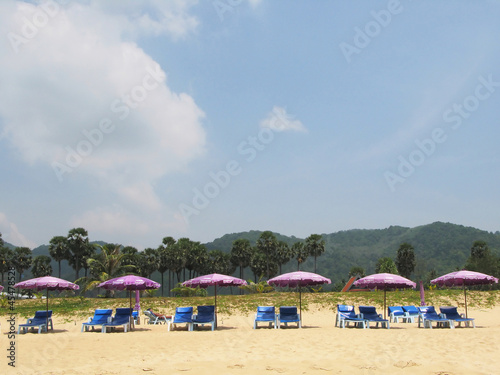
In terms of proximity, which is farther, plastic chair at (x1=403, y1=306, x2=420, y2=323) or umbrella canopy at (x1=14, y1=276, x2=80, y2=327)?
plastic chair at (x1=403, y1=306, x2=420, y2=323)

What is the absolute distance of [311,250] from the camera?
64.2 metres

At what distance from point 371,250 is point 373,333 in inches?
5953

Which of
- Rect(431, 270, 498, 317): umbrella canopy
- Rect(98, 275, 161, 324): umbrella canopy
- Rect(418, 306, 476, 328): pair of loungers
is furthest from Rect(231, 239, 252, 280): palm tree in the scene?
Rect(418, 306, 476, 328): pair of loungers

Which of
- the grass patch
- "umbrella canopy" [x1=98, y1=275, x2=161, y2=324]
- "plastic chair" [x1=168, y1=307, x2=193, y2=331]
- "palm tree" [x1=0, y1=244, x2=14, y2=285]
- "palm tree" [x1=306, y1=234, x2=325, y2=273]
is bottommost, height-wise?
the grass patch

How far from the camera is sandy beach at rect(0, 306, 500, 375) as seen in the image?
342 inches

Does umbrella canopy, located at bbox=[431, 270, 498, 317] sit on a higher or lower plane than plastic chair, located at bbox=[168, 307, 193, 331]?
higher

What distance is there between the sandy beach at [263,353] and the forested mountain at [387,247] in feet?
305

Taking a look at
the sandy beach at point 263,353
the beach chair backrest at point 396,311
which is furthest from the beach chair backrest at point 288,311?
the beach chair backrest at point 396,311

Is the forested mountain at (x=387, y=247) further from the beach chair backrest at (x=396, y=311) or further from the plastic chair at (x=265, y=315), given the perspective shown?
the plastic chair at (x=265, y=315)

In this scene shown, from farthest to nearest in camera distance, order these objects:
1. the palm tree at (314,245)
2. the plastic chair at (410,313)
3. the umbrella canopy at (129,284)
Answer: the palm tree at (314,245) < the plastic chair at (410,313) < the umbrella canopy at (129,284)

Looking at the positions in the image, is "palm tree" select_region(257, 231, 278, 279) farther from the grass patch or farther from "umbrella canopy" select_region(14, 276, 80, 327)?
"umbrella canopy" select_region(14, 276, 80, 327)

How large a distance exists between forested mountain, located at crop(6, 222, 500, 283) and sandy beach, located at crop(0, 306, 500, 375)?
9292cm

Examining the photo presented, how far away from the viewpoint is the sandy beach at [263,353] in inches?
342

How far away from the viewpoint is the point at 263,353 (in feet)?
34.9
